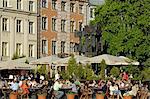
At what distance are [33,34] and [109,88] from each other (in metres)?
36.8

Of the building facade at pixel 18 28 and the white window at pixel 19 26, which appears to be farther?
the white window at pixel 19 26

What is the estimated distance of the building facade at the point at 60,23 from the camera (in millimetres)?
74938

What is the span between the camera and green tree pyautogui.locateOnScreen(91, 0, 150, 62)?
197 feet

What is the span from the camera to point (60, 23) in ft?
253

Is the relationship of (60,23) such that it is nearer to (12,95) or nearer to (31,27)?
(31,27)

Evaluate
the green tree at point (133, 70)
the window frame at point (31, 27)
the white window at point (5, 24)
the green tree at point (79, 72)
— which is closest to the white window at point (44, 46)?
the window frame at point (31, 27)

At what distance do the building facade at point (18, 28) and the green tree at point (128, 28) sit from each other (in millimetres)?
12840

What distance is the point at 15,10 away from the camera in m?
70.3

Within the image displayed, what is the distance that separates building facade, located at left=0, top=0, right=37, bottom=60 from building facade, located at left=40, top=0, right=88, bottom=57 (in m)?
1.72

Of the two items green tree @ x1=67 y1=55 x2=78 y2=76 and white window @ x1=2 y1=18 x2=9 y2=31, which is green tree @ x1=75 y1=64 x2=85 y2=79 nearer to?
green tree @ x1=67 y1=55 x2=78 y2=76

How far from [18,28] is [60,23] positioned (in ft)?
26.3

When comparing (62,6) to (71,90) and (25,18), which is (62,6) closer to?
(25,18)

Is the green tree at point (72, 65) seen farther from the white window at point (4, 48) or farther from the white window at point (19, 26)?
the white window at point (19, 26)

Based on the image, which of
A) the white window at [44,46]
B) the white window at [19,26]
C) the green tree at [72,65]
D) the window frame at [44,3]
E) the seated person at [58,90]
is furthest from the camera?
the white window at [44,46]
